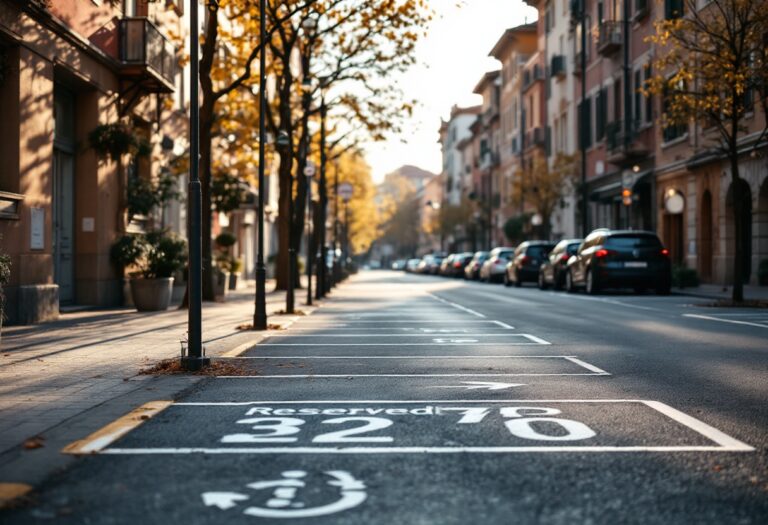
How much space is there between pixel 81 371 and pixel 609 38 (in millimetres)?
38895

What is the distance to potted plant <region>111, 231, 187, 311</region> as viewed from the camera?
2125 cm

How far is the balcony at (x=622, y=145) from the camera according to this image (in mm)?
42406

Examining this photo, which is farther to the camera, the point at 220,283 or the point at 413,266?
the point at 413,266

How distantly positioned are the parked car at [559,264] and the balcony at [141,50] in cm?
1458

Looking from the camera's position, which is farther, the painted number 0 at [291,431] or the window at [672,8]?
the window at [672,8]

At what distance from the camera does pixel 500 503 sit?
4637 millimetres

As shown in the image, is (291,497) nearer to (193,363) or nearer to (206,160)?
(193,363)

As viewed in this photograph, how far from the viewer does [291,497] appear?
480cm

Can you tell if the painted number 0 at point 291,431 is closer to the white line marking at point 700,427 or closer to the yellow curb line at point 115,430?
the yellow curb line at point 115,430

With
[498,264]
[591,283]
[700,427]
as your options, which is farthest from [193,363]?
[498,264]

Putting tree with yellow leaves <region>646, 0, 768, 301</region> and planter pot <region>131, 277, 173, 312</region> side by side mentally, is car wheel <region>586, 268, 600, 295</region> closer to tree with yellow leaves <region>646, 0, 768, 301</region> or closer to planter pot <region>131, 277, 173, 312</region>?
tree with yellow leaves <region>646, 0, 768, 301</region>

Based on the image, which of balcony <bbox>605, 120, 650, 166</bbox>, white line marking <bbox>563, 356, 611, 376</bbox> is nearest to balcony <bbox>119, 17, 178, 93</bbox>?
white line marking <bbox>563, 356, 611, 376</bbox>

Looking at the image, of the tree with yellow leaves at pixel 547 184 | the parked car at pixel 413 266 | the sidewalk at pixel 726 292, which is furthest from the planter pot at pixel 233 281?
the parked car at pixel 413 266

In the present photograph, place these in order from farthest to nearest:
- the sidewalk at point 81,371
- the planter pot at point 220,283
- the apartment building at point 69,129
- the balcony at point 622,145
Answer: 1. the balcony at point 622,145
2. the planter pot at point 220,283
3. the apartment building at point 69,129
4. the sidewalk at point 81,371
